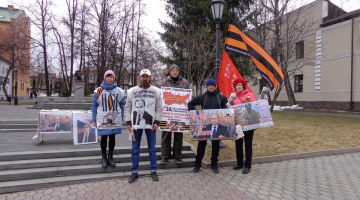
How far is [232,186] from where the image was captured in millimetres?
4672

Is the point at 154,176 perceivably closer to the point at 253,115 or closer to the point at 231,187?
the point at 231,187

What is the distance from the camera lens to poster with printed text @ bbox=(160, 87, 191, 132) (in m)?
5.23

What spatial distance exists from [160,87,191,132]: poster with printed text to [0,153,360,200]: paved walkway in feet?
3.56

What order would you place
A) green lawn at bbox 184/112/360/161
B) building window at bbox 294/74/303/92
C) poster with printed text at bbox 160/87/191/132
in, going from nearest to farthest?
poster with printed text at bbox 160/87/191/132, green lawn at bbox 184/112/360/161, building window at bbox 294/74/303/92

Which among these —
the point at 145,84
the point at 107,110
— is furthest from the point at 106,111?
the point at 145,84

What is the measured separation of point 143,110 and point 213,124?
1.51 meters

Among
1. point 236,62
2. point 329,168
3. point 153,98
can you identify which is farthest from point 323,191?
point 236,62

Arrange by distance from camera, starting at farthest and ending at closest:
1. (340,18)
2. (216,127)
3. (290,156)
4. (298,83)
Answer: (298,83) → (340,18) → (290,156) → (216,127)

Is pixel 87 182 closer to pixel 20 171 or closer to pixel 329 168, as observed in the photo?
pixel 20 171

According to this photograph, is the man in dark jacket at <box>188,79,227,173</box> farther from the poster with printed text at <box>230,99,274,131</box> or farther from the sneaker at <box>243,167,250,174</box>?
the sneaker at <box>243,167,250,174</box>

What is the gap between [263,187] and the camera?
4641mm

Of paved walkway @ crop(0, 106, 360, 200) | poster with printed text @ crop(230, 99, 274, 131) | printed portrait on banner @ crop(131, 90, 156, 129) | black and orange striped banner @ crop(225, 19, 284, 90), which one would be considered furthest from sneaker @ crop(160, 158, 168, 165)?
black and orange striped banner @ crop(225, 19, 284, 90)

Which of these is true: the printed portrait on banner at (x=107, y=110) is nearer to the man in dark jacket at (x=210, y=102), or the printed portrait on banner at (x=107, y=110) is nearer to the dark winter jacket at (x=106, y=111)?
the dark winter jacket at (x=106, y=111)

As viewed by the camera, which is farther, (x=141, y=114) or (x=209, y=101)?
(x=209, y=101)
